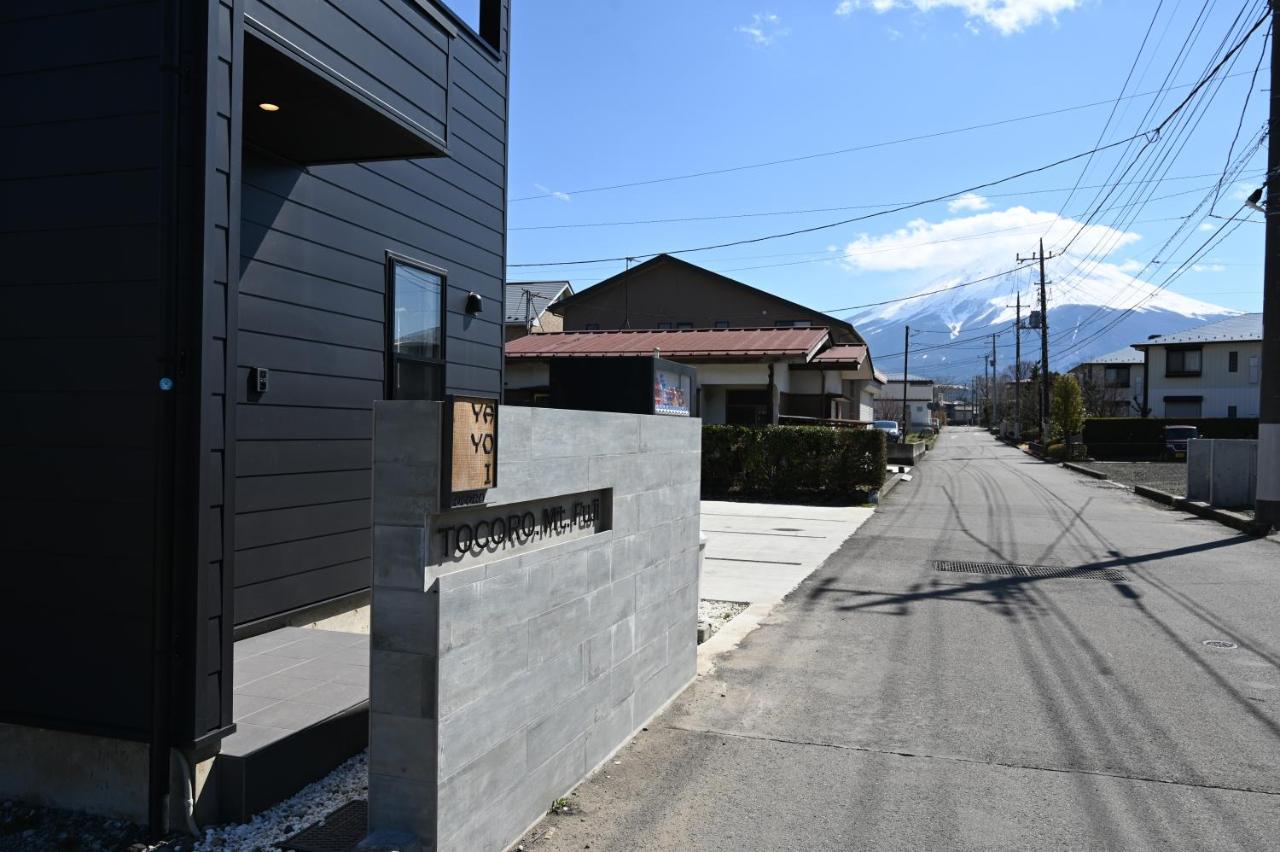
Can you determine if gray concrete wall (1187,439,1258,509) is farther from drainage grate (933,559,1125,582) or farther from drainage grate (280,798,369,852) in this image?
drainage grate (280,798,369,852)

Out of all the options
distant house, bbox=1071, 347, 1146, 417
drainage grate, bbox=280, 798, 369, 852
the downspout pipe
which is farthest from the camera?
distant house, bbox=1071, 347, 1146, 417

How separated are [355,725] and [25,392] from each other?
2.22 meters

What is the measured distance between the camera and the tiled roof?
25.7 meters

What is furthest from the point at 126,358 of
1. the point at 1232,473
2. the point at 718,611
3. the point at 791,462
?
the point at 1232,473

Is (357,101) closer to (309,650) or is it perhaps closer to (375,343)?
(375,343)

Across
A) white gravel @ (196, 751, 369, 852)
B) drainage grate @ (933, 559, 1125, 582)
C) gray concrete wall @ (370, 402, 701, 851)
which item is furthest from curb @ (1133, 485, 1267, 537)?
white gravel @ (196, 751, 369, 852)

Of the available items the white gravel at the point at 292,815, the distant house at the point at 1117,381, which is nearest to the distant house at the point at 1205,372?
the distant house at the point at 1117,381

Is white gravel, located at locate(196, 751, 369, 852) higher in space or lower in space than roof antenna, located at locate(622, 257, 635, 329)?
lower

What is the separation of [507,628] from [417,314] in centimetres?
427

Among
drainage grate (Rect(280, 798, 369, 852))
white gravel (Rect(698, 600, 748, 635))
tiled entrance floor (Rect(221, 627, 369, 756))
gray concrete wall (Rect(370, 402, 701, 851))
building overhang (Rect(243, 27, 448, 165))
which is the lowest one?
white gravel (Rect(698, 600, 748, 635))

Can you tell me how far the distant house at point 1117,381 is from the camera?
5781cm

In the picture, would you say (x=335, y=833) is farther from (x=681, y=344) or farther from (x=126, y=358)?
(x=681, y=344)

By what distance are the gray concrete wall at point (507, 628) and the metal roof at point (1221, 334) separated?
5686cm

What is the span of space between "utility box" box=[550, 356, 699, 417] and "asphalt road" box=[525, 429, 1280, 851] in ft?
6.60
